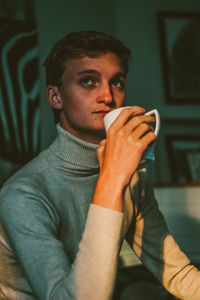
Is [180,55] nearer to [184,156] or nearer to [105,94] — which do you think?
[184,156]

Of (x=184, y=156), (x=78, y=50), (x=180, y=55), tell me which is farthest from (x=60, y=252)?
(x=180, y=55)

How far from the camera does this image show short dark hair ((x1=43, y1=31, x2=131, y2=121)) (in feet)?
2.65

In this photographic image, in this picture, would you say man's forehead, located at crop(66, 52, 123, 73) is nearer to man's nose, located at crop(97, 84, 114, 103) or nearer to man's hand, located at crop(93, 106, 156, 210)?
man's nose, located at crop(97, 84, 114, 103)

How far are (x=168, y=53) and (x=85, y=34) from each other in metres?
1.18

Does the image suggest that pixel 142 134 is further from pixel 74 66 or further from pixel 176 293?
pixel 176 293

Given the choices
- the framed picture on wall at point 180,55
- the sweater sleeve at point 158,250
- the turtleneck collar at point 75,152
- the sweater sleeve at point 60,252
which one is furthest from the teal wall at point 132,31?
the sweater sleeve at point 60,252

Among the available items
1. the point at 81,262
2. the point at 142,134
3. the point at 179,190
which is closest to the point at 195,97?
the point at 179,190

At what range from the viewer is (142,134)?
55 cm

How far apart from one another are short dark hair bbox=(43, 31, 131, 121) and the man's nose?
0.09m

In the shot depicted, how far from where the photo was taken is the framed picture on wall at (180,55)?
1894mm

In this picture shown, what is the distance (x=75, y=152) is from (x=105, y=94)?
16 centimetres

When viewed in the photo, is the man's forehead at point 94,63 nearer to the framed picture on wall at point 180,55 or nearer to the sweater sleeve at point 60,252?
the sweater sleeve at point 60,252

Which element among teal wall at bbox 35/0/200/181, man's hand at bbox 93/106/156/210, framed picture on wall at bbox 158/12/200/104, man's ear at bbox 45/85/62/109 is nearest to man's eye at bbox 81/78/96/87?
man's ear at bbox 45/85/62/109

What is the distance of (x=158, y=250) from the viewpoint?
87 centimetres
